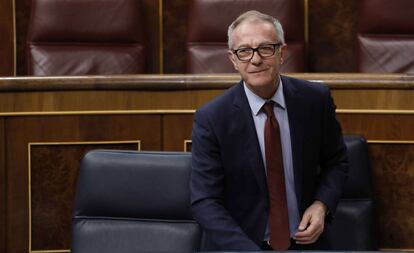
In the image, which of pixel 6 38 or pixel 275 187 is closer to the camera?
pixel 275 187

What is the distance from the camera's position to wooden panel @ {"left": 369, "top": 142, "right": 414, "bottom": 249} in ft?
3.29

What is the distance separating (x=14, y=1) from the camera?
1553mm

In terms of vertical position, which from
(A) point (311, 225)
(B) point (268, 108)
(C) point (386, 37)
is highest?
(C) point (386, 37)

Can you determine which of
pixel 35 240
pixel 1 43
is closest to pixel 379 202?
pixel 35 240

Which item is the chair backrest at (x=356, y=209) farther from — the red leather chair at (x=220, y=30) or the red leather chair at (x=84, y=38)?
the red leather chair at (x=84, y=38)

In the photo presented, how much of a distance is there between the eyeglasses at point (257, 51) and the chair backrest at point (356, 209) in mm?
179

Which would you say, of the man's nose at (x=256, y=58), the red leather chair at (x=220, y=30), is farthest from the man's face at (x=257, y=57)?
the red leather chair at (x=220, y=30)

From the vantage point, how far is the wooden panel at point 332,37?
1563 mm

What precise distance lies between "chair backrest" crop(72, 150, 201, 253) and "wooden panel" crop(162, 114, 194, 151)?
0.23 m

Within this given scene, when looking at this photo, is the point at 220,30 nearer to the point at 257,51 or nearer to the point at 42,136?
the point at 42,136

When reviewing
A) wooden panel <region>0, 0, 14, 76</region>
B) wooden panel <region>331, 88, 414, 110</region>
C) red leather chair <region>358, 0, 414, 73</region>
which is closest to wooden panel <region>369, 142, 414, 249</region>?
wooden panel <region>331, 88, 414, 110</region>

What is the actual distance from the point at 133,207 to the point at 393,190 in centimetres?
35

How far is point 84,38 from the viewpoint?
146 cm

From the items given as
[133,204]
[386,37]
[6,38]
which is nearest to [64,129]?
[133,204]
